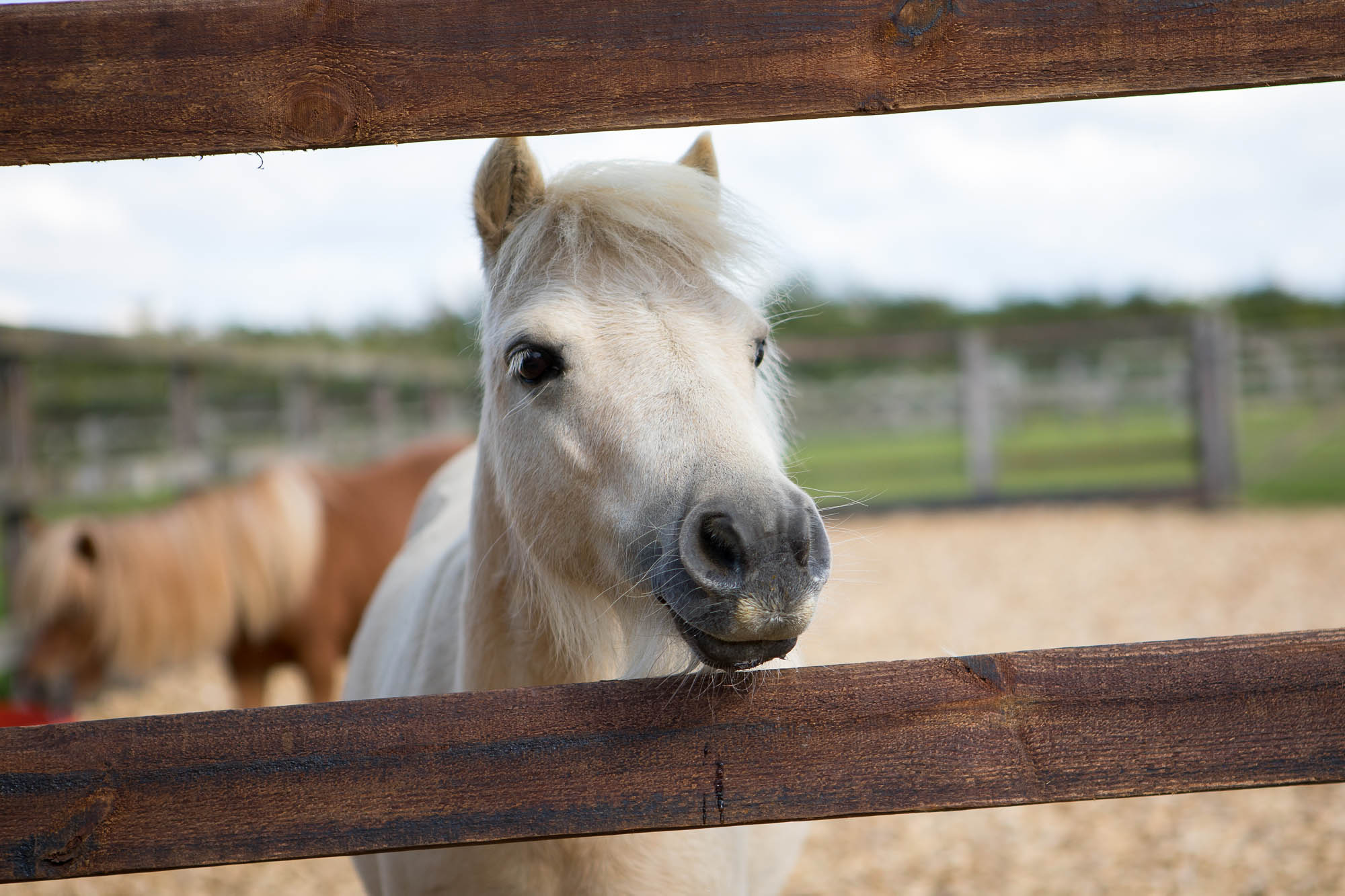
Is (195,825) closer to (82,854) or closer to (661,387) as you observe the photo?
(82,854)

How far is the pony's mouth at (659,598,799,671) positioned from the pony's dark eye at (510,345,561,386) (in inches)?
22.4

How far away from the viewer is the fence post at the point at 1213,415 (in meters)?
11.6

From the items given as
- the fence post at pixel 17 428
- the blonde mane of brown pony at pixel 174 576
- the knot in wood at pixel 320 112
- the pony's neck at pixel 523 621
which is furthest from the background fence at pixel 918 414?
the knot in wood at pixel 320 112

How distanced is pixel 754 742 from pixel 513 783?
1.08 ft

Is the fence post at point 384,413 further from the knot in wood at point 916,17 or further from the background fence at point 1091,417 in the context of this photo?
the knot in wood at point 916,17

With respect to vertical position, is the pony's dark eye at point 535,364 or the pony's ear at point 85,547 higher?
the pony's dark eye at point 535,364

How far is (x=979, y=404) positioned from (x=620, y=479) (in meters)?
12.9

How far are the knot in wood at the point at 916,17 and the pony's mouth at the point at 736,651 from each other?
85 centimetres

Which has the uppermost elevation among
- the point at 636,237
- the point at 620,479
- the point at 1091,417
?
the point at 1091,417

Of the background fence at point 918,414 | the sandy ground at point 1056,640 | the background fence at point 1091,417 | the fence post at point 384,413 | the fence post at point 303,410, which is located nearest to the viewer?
the sandy ground at point 1056,640

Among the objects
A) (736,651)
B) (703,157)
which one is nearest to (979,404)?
(703,157)

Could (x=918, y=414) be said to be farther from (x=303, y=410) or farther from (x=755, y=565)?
(x=755, y=565)

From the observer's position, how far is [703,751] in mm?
1233

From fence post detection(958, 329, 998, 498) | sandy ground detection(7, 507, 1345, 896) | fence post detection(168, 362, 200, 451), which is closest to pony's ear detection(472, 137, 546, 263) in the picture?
sandy ground detection(7, 507, 1345, 896)
